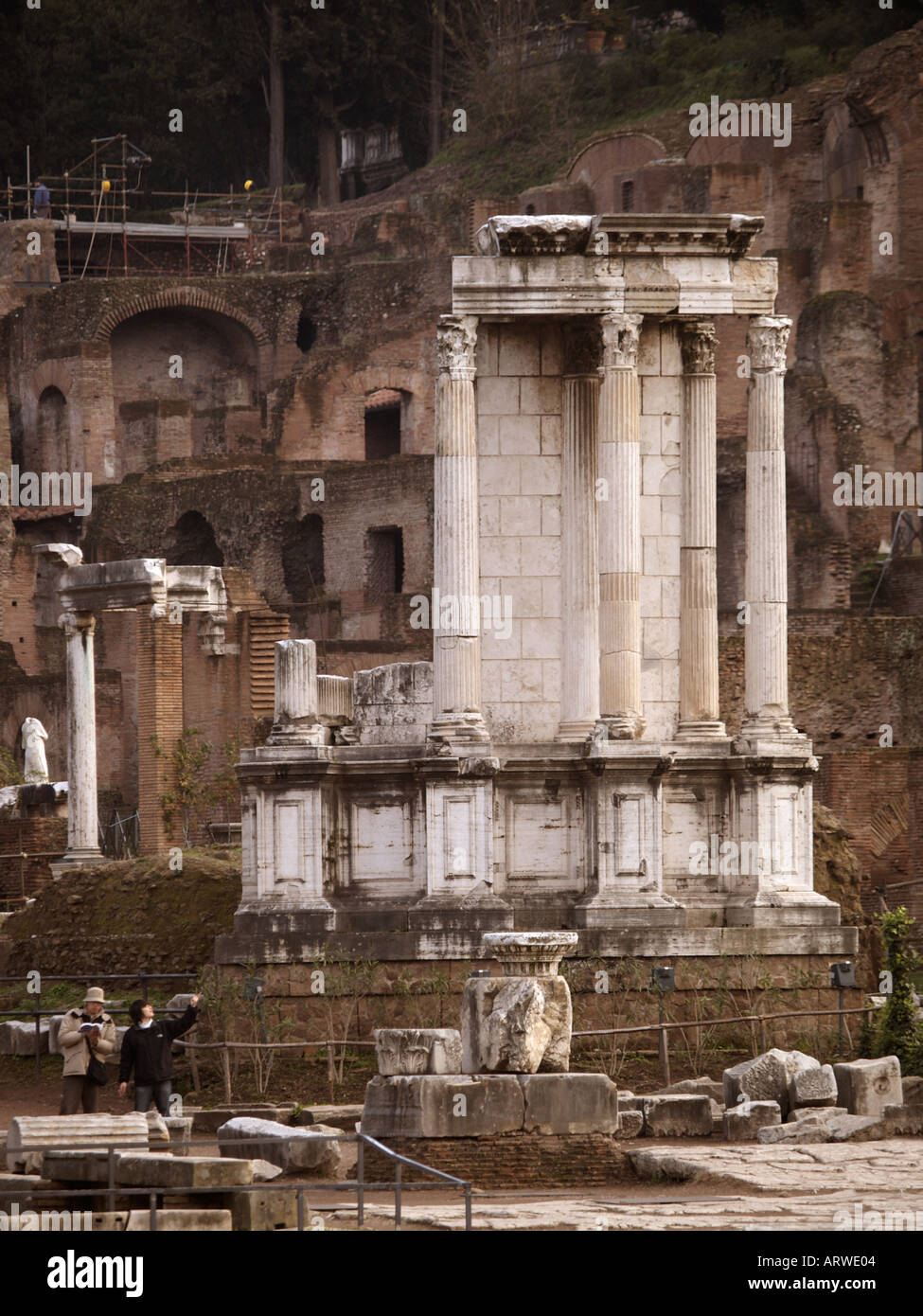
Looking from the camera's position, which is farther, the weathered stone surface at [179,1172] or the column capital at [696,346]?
the column capital at [696,346]

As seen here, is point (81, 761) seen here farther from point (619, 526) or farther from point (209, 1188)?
point (209, 1188)

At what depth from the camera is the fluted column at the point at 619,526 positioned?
2038 cm

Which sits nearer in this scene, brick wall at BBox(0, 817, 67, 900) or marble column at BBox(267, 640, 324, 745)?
marble column at BBox(267, 640, 324, 745)

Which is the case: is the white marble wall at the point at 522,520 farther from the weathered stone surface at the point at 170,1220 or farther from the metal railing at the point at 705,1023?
the weathered stone surface at the point at 170,1220

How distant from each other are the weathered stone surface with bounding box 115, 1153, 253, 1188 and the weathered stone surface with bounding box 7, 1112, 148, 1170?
2.49ft

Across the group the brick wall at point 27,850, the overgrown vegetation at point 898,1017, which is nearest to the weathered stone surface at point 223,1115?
the overgrown vegetation at point 898,1017

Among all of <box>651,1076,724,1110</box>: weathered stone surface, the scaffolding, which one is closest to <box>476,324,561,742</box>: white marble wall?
<box>651,1076,724,1110</box>: weathered stone surface

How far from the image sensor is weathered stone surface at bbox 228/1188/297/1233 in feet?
44.0

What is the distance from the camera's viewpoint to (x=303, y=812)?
65.6 feet

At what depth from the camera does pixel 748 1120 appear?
55.4 feet

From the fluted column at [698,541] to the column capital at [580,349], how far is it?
720 mm

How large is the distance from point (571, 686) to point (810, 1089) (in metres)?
4.28

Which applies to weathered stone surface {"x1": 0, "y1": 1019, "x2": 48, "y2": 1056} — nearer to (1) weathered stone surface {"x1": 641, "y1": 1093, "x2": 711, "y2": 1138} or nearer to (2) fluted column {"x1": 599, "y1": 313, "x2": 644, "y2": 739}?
(2) fluted column {"x1": 599, "y1": 313, "x2": 644, "y2": 739}
